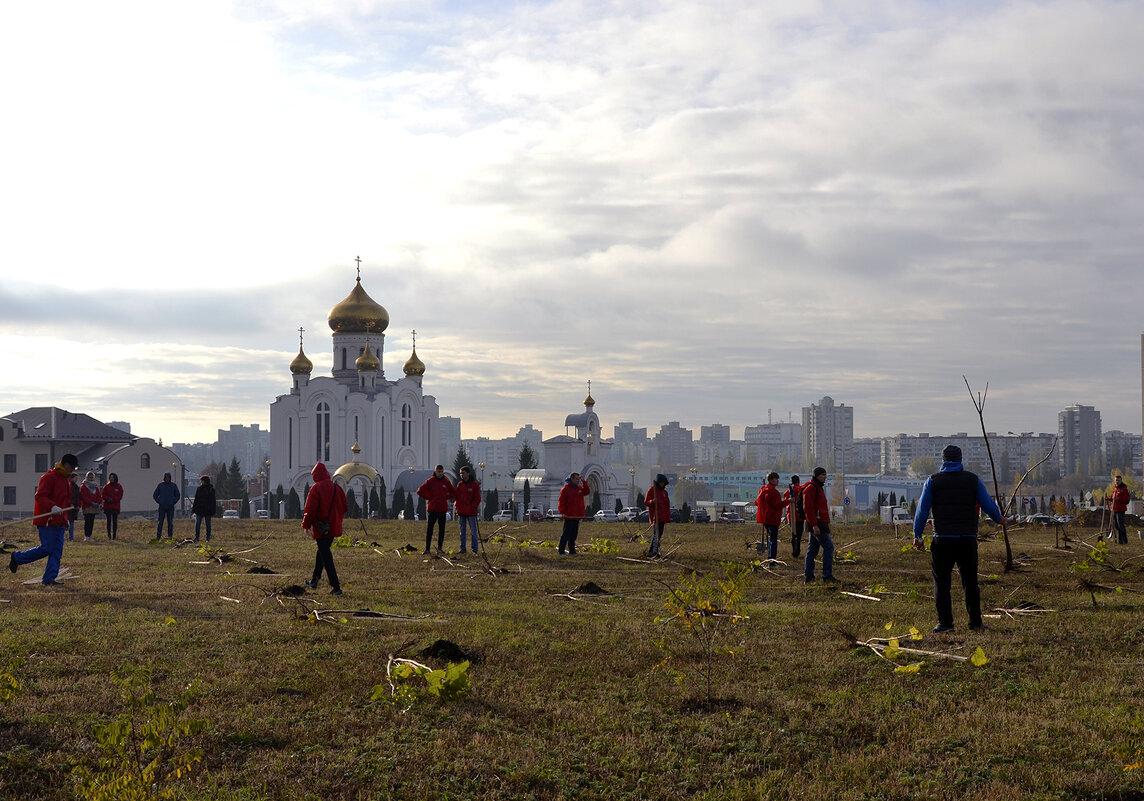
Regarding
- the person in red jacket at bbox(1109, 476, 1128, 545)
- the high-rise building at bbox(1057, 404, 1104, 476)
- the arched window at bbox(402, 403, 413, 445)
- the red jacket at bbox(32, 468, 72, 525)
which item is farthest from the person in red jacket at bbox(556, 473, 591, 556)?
the high-rise building at bbox(1057, 404, 1104, 476)

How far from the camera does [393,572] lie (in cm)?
1625

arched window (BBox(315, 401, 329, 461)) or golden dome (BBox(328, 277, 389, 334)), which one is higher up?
golden dome (BBox(328, 277, 389, 334))

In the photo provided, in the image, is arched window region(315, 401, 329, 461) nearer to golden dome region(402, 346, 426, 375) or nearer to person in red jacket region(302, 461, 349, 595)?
golden dome region(402, 346, 426, 375)

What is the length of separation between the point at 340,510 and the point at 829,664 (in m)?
7.26

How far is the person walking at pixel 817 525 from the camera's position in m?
14.6

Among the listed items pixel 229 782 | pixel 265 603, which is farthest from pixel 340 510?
pixel 229 782

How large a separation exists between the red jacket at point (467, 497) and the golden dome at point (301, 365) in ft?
214

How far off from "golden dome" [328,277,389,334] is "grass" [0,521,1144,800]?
222ft

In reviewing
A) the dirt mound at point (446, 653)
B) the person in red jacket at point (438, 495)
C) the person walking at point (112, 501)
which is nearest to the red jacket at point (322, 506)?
the dirt mound at point (446, 653)

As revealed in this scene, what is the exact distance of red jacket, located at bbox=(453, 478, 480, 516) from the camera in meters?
19.4

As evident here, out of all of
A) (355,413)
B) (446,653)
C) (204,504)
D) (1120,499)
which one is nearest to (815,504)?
(446,653)

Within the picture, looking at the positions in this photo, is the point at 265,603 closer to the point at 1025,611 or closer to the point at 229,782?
the point at 229,782

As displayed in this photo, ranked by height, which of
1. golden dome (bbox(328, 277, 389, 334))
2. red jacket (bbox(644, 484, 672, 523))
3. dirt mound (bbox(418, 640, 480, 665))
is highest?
golden dome (bbox(328, 277, 389, 334))

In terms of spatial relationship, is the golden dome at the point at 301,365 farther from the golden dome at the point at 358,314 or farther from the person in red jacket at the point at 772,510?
the person in red jacket at the point at 772,510
